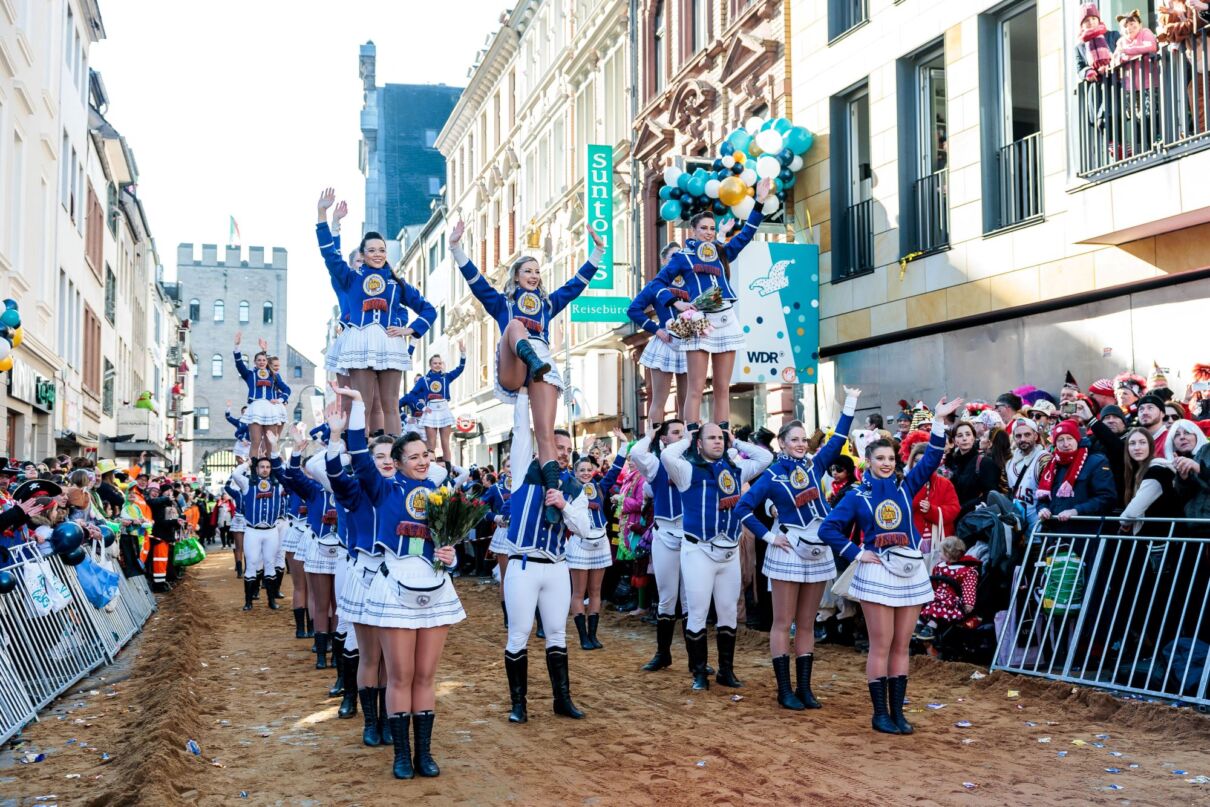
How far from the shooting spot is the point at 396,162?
251 ft

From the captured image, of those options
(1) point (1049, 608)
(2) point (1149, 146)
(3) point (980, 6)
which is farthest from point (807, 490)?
(3) point (980, 6)

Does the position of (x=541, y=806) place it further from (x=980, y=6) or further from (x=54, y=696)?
(x=980, y=6)

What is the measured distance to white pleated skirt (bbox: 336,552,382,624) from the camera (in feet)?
24.1

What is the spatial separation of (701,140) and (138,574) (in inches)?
511

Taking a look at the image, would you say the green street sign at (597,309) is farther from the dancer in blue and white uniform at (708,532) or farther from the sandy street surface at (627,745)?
the dancer in blue and white uniform at (708,532)

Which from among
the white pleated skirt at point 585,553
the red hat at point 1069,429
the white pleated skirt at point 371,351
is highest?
the white pleated skirt at point 371,351

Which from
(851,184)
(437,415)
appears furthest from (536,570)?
(851,184)

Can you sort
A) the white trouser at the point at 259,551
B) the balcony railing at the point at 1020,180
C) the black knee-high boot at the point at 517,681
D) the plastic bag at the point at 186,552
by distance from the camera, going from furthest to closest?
the plastic bag at the point at 186,552 < the white trouser at the point at 259,551 < the balcony railing at the point at 1020,180 < the black knee-high boot at the point at 517,681

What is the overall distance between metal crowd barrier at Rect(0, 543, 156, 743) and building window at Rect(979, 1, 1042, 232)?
11436 millimetres

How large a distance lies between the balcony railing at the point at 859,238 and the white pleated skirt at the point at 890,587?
10.5 metres

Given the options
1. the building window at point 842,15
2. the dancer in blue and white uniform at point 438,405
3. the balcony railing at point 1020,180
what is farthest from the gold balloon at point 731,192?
the dancer in blue and white uniform at point 438,405

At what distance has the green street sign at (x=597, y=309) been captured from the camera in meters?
24.3

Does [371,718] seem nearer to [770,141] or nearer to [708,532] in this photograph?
[708,532]

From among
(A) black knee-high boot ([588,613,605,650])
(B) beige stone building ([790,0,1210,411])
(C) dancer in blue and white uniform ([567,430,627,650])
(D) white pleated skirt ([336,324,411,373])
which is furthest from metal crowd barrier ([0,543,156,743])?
(B) beige stone building ([790,0,1210,411])
